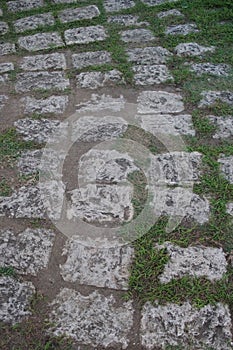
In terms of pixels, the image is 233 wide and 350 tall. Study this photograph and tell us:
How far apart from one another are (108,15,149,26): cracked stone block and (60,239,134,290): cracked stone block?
259cm

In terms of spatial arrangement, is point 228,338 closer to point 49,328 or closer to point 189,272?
point 189,272

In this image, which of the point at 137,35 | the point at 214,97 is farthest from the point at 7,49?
the point at 214,97

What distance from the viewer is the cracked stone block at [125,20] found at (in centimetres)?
441

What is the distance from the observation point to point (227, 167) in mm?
2824

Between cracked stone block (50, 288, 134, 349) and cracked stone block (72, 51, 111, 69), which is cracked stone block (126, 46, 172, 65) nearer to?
cracked stone block (72, 51, 111, 69)

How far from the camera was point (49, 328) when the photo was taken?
2088 millimetres

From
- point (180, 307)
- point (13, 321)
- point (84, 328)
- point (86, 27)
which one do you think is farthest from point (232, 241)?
point (86, 27)

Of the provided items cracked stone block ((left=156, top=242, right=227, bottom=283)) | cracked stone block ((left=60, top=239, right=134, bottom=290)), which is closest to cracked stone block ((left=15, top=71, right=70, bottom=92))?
cracked stone block ((left=60, top=239, right=134, bottom=290))

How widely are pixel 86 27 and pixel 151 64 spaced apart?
90 centimetres

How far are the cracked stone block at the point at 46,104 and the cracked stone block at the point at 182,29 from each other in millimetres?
1320

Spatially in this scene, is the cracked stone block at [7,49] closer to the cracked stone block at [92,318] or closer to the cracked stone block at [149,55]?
the cracked stone block at [149,55]

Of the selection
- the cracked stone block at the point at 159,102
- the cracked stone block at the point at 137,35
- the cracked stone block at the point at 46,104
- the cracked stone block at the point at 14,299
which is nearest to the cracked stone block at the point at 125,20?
the cracked stone block at the point at 137,35

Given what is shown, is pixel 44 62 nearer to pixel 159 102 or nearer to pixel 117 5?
pixel 159 102

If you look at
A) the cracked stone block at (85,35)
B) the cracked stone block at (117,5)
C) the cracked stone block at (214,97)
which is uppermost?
the cracked stone block at (117,5)
